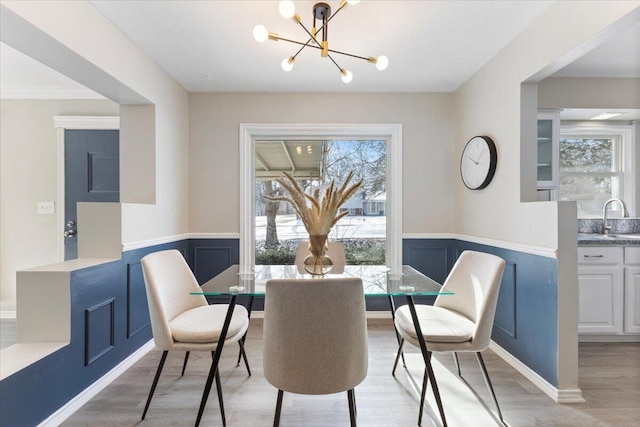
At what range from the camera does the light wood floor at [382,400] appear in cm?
176

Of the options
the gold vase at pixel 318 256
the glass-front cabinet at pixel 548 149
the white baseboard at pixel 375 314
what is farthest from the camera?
the white baseboard at pixel 375 314

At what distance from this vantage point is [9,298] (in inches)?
133

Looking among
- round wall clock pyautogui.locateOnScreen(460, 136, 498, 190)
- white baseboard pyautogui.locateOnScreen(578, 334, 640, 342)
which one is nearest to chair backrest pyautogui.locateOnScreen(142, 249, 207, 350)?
round wall clock pyautogui.locateOnScreen(460, 136, 498, 190)

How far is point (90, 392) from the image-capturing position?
6.41 feet

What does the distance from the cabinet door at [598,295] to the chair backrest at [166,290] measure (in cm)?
303

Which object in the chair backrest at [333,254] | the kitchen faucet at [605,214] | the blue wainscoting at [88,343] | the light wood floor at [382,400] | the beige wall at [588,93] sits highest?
the beige wall at [588,93]

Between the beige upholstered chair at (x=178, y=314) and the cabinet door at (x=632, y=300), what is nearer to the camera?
the beige upholstered chair at (x=178, y=314)

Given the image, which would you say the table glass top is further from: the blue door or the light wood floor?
the blue door

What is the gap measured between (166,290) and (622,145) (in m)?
4.46

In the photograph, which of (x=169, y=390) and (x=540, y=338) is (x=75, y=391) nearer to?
(x=169, y=390)

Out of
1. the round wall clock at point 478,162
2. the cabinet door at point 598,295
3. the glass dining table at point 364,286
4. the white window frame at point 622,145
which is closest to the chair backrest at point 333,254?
the glass dining table at point 364,286

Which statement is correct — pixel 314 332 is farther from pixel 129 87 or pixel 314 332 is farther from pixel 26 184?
pixel 26 184

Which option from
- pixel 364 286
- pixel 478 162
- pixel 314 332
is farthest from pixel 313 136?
pixel 314 332

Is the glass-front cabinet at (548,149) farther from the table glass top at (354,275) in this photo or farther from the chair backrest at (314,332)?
the chair backrest at (314,332)
